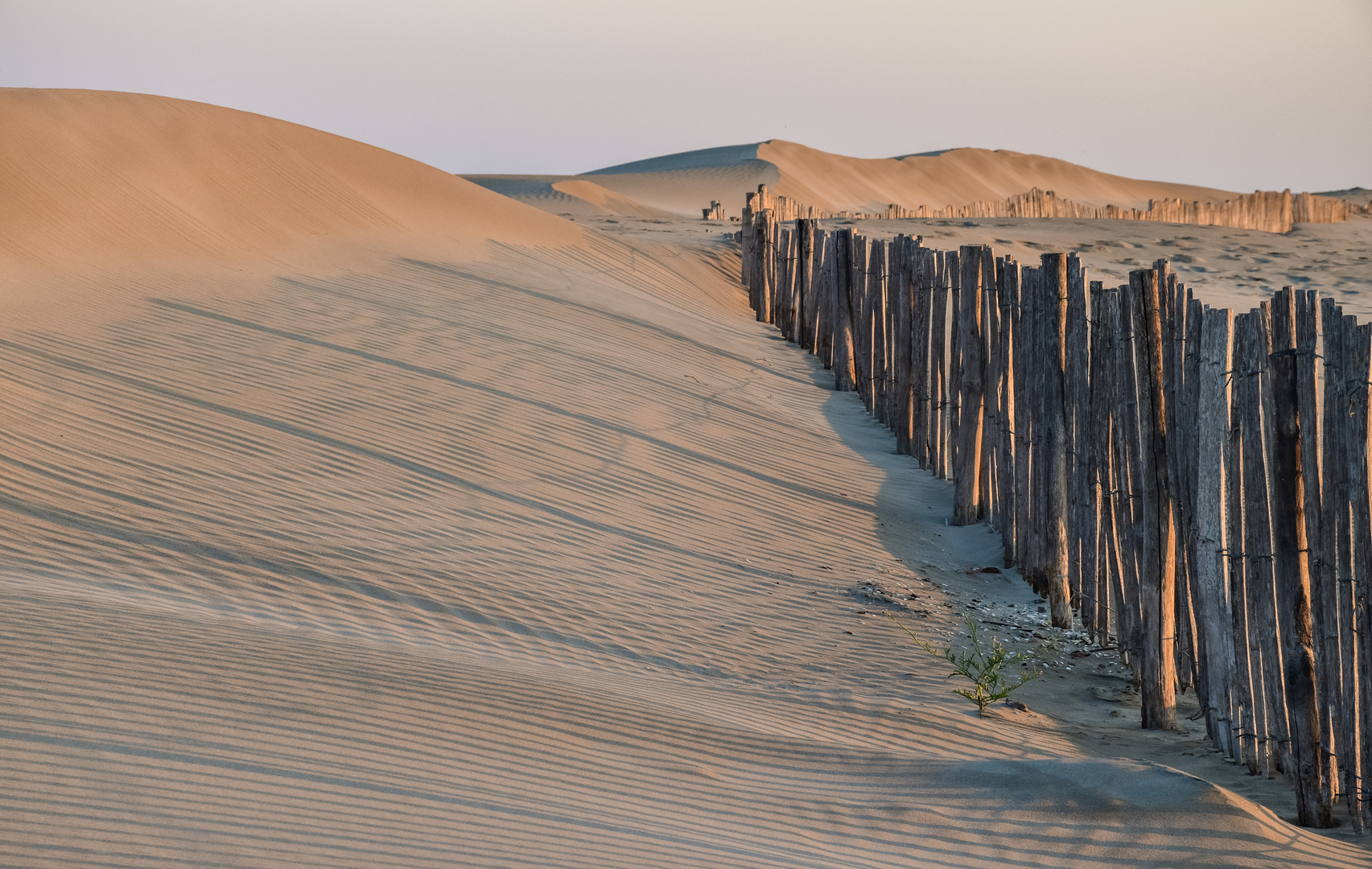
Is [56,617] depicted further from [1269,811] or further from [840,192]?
[840,192]

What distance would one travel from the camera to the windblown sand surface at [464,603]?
3182mm

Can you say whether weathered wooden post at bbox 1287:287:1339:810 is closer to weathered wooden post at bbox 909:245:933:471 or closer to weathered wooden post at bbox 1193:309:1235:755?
weathered wooden post at bbox 1193:309:1235:755

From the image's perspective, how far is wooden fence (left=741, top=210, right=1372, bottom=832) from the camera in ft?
10.9

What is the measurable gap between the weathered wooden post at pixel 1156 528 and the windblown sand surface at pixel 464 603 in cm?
51

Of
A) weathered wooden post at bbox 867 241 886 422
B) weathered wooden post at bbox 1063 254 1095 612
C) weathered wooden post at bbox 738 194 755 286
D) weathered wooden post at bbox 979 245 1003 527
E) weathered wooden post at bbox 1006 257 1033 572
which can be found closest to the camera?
weathered wooden post at bbox 1063 254 1095 612

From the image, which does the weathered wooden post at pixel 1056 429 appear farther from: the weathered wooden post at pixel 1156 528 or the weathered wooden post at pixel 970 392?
the weathered wooden post at pixel 970 392

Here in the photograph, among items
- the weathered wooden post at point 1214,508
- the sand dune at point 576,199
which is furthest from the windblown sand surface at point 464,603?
the sand dune at point 576,199

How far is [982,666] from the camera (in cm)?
496

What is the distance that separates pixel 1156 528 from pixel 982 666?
3.49ft

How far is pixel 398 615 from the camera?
15.5 feet

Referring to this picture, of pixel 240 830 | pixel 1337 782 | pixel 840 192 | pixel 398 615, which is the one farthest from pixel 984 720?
pixel 840 192

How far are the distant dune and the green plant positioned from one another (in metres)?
36.4

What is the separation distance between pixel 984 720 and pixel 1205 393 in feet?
4.99

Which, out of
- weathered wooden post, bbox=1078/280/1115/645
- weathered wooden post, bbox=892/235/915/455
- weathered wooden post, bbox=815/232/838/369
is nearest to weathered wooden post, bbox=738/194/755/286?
weathered wooden post, bbox=815/232/838/369
